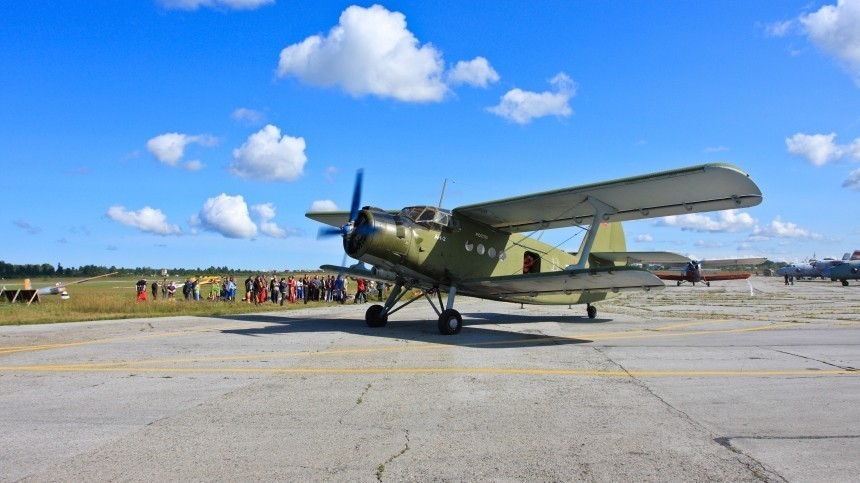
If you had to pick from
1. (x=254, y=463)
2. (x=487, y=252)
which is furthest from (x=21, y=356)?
(x=487, y=252)

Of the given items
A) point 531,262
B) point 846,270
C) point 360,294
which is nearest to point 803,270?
point 846,270

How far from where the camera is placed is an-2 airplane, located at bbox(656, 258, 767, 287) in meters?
60.3

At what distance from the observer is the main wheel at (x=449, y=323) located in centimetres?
1371

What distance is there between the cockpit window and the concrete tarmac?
145 inches

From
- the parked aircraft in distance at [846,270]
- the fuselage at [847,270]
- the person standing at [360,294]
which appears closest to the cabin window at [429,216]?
the person standing at [360,294]

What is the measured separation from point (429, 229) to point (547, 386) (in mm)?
7597

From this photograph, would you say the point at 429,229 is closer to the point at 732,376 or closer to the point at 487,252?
the point at 487,252

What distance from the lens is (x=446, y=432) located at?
5160mm

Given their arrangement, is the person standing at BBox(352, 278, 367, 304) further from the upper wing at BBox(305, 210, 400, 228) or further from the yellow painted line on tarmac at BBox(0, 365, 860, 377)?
the yellow painted line on tarmac at BBox(0, 365, 860, 377)

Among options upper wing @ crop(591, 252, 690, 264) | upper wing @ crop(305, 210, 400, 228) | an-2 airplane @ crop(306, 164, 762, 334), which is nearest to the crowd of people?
upper wing @ crop(305, 210, 400, 228)

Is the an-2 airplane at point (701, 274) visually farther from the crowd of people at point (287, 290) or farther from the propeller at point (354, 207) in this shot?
the crowd of people at point (287, 290)

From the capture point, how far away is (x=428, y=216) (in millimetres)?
14461

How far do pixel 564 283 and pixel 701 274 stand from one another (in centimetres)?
6330

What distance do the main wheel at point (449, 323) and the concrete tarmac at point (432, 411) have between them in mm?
1583
